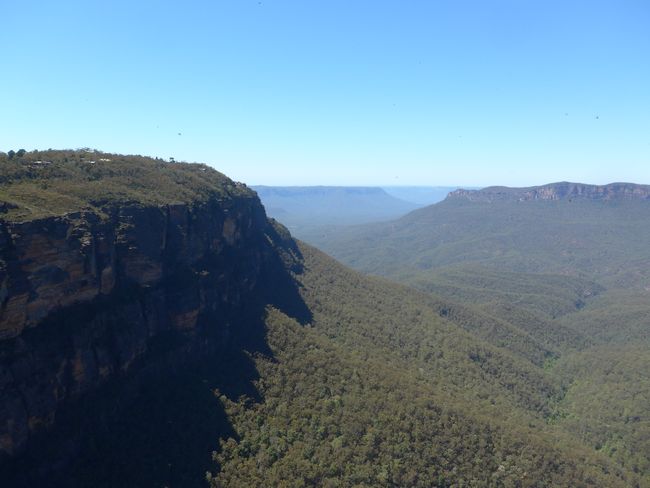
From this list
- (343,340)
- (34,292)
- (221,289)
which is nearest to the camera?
(34,292)

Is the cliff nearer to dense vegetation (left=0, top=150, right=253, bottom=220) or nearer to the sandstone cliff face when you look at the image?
the sandstone cliff face

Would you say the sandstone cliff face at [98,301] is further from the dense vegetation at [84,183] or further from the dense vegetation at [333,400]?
the dense vegetation at [333,400]

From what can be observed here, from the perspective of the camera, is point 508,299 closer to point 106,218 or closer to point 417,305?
point 417,305

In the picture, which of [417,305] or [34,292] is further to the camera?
[417,305]

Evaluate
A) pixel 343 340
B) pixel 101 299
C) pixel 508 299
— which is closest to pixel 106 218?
pixel 101 299

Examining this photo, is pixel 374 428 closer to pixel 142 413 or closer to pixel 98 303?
pixel 142 413
